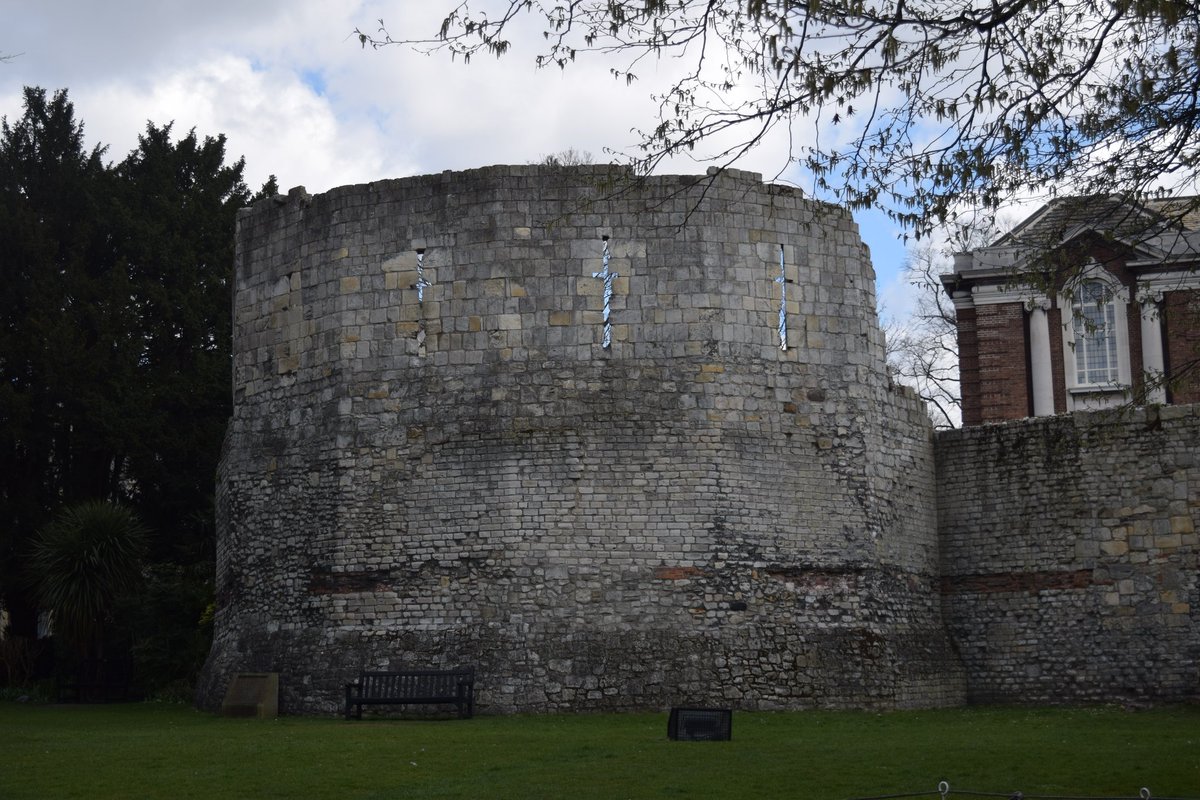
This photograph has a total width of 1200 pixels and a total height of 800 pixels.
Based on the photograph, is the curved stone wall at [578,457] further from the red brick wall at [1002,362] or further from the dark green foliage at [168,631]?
the red brick wall at [1002,362]

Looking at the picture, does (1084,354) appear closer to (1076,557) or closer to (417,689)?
(1076,557)

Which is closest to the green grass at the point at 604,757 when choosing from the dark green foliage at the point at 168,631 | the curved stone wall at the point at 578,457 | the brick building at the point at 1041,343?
the curved stone wall at the point at 578,457

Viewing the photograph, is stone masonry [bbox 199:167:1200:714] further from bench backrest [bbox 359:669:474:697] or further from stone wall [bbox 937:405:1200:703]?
bench backrest [bbox 359:669:474:697]

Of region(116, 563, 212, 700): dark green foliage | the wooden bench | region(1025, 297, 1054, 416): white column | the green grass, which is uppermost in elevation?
region(1025, 297, 1054, 416): white column

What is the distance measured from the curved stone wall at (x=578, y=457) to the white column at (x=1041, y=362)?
32.9 feet

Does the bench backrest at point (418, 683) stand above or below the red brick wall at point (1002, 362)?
below

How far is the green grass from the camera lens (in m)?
11.3

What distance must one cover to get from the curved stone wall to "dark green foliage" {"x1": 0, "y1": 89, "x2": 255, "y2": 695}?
Result: 960cm

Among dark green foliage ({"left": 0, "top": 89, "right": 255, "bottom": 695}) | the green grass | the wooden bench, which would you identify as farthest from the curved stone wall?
dark green foliage ({"left": 0, "top": 89, "right": 255, "bottom": 695})

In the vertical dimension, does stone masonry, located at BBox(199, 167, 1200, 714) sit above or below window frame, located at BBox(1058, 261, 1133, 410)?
below

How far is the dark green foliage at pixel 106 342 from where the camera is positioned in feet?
96.0

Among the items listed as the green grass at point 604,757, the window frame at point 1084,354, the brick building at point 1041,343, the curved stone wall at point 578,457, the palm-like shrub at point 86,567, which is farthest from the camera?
the window frame at point 1084,354

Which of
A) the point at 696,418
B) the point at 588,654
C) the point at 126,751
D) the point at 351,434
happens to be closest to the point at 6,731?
the point at 126,751

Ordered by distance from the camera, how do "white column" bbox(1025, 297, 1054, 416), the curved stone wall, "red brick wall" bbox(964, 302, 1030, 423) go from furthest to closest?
"red brick wall" bbox(964, 302, 1030, 423)
"white column" bbox(1025, 297, 1054, 416)
the curved stone wall
